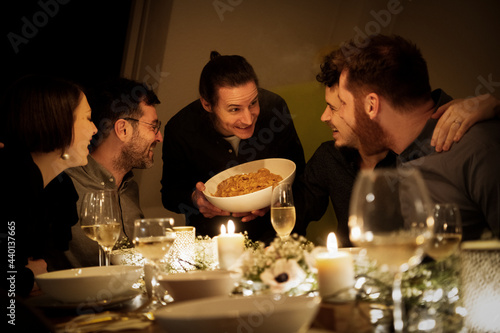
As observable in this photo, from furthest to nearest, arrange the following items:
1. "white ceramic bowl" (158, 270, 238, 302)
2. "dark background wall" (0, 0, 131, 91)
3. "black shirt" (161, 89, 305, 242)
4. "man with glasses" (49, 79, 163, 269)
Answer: "dark background wall" (0, 0, 131, 91) < "black shirt" (161, 89, 305, 242) < "man with glasses" (49, 79, 163, 269) < "white ceramic bowl" (158, 270, 238, 302)

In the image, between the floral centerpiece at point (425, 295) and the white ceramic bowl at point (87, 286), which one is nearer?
the floral centerpiece at point (425, 295)

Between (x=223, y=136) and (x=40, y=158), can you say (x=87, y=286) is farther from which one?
(x=223, y=136)

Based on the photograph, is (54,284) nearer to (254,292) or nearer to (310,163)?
(254,292)

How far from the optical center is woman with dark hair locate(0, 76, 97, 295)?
176 cm


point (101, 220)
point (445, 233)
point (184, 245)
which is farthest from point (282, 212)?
point (445, 233)

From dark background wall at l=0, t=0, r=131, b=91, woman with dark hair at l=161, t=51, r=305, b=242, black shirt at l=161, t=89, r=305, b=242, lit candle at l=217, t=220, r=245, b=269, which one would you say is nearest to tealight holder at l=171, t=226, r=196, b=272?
lit candle at l=217, t=220, r=245, b=269

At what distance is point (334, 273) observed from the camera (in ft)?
3.11

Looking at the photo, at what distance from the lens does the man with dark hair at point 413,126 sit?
1504 mm

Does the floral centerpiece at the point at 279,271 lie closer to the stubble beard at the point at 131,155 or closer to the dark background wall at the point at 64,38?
the stubble beard at the point at 131,155

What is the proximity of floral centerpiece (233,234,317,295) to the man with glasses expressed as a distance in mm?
1722

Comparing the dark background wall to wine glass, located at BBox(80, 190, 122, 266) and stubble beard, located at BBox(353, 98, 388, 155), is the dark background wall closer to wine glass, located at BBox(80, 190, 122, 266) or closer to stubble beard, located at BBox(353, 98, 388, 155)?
wine glass, located at BBox(80, 190, 122, 266)

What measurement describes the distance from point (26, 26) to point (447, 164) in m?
3.01

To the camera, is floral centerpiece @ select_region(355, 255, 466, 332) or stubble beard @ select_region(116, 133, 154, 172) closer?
floral centerpiece @ select_region(355, 255, 466, 332)

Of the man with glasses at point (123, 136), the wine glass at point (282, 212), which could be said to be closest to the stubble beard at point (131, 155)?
the man with glasses at point (123, 136)
